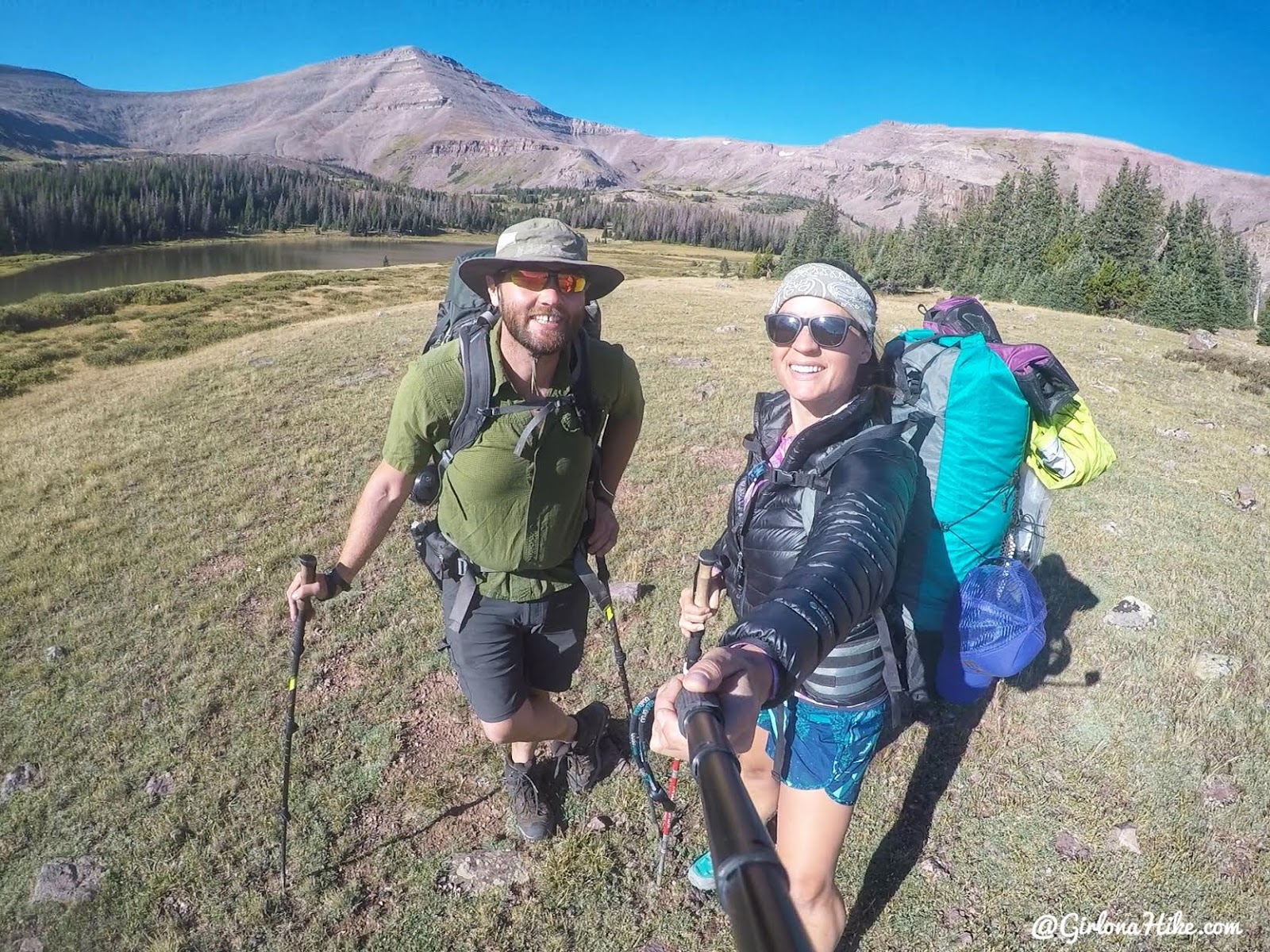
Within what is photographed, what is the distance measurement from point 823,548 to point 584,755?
3.37m

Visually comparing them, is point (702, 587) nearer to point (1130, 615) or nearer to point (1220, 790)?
point (1220, 790)

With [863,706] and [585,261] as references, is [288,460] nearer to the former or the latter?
[585,261]

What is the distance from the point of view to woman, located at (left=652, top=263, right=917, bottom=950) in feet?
7.60

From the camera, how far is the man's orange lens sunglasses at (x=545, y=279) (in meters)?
3.27

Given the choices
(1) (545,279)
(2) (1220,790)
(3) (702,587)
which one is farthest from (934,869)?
(1) (545,279)

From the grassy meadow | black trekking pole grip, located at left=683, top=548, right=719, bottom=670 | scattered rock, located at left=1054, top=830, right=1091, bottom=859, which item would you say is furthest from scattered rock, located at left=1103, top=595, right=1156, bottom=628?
black trekking pole grip, located at left=683, top=548, right=719, bottom=670

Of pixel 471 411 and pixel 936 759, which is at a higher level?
pixel 471 411

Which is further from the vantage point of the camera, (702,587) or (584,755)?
(584,755)

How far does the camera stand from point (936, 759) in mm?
5113

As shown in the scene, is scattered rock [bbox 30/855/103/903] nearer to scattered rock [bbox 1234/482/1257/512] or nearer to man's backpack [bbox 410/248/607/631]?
man's backpack [bbox 410/248/607/631]

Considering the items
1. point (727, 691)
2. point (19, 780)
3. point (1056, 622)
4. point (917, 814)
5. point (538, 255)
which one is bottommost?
point (19, 780)

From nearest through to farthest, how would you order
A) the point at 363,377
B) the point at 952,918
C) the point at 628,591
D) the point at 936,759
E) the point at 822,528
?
the point at 822,528
the point at 952,918
the point at 936,759
the point at 628,591
the point at 363,377

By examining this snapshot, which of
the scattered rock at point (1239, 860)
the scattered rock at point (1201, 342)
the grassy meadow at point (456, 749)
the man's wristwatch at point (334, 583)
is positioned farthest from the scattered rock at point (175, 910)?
the scattered rock at point (1201, 342)

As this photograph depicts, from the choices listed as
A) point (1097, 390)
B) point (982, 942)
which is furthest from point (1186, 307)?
point (982, 942)
